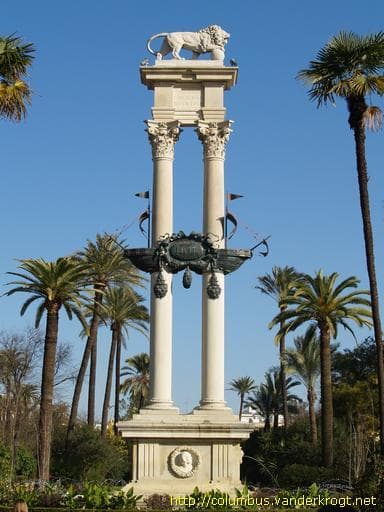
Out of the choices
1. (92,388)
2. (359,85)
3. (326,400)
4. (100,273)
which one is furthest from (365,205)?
(92,388)

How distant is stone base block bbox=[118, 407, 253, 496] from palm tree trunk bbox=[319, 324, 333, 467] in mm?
18924

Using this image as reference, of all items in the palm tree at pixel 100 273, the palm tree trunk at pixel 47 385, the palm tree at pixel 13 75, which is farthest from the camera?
the palm tree at pixel 100 273

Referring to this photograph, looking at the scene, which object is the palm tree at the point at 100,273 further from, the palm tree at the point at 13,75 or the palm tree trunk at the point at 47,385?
the palm tree at the point at 13,75

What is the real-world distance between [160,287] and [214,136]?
5548 mm

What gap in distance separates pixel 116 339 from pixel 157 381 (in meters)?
31.5

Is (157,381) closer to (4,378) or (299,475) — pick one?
(299,475)

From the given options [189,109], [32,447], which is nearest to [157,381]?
[189,109]

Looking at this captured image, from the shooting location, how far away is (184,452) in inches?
1118

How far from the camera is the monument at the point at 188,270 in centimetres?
2838

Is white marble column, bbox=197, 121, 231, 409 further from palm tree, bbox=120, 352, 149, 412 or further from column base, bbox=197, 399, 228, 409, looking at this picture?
palm tree, bbox=120, 352, 149, 412

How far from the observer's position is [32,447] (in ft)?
232

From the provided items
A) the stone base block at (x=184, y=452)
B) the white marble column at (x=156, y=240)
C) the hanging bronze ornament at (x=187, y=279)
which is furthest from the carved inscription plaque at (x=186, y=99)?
the stone base block at (x=184, y=452)

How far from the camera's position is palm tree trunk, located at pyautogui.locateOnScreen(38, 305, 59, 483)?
42.9 meters

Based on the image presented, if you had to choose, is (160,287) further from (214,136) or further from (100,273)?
(100,273)
